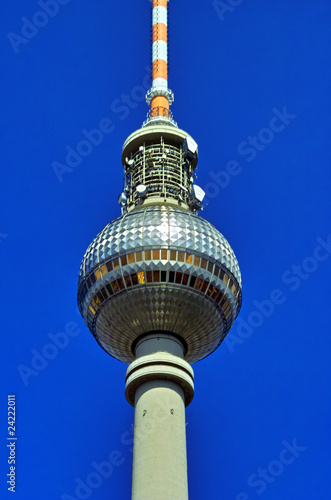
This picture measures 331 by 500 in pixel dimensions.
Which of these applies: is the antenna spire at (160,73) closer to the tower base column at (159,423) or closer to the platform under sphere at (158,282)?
the platform under sphere at (158,282)

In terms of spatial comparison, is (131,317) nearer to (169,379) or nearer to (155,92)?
(169,379)

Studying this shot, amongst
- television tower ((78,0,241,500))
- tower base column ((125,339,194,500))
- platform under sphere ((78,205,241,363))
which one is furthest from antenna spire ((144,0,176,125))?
tower base column ((125,339,194,500))

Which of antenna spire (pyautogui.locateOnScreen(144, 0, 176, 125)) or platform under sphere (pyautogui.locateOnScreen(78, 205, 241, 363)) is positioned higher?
antenna spire (pyautogui.locateOnScreen(144, 0, 176, 125))

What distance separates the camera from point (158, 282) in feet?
189

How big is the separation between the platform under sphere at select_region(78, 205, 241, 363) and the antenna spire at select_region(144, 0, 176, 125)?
20.7 meters

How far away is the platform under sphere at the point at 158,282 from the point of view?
2282 inches

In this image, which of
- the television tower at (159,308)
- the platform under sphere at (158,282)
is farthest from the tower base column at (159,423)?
the platform under sphere at (158,282)

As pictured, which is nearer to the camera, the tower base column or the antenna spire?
the tower base column

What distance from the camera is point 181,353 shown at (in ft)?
195

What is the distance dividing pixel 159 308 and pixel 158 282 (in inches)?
84.0

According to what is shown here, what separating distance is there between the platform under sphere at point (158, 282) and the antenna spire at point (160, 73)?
67.8 ft

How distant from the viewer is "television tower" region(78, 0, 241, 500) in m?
53.8

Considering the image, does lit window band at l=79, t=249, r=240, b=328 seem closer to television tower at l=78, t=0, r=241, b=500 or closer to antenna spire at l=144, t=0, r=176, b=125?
television tower at l=78, t=0, r=241, b=500

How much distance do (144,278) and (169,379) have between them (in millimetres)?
8262
